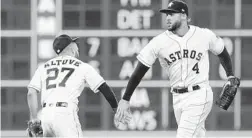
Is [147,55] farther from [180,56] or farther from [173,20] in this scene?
[173,20]

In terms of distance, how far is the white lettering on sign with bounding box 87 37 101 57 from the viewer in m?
15.5

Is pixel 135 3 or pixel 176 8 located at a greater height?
pixel 135 3

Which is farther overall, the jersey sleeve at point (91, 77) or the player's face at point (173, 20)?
the player's face at point (173, 20)

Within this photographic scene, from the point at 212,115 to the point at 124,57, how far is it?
1.87 meters

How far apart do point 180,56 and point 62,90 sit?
1.08 metres

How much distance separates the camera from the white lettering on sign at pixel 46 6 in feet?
52.2

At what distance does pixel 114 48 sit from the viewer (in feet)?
51.1

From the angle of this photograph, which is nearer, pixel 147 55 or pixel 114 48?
pixel 147 55

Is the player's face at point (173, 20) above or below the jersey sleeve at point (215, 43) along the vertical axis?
above

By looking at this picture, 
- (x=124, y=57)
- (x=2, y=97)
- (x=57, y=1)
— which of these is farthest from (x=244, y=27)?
(x=2, y=97)

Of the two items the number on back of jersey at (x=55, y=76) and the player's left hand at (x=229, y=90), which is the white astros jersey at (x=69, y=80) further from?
the player's left hand at (x=229, y=90)

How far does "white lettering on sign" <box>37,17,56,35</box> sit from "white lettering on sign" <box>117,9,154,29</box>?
48.4 inches

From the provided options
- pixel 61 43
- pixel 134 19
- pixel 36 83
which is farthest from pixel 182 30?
pixel 134 19

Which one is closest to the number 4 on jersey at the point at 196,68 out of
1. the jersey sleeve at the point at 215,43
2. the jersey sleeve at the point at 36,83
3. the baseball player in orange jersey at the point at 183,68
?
the baseball player in orange jersey at the point at 183,68
